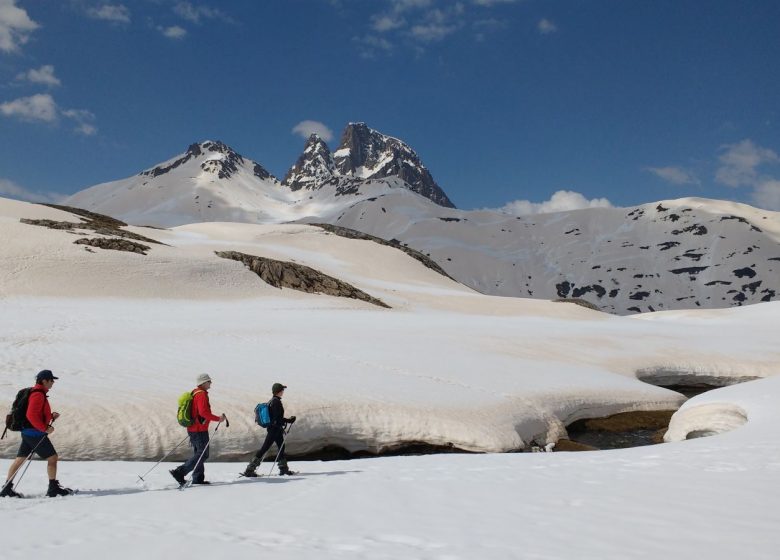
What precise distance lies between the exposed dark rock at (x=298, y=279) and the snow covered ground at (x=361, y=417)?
8.02ft

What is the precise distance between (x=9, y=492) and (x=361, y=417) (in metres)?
10.9

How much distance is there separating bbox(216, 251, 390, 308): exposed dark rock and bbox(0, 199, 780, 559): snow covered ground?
8.02 feet

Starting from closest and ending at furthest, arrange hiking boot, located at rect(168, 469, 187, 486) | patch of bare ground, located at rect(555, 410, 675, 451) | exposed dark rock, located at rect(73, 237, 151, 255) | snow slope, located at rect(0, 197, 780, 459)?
hiking boot, located at rect(168, 469, 187, 486) → snow slope, located at rect(0, 197, 780, 459) → patch of bare ground, located at rect(555, 410, 675, 451) → exposed dark rock, located at rect(73, 237, 151, 255)

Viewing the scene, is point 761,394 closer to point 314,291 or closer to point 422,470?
point 422,470

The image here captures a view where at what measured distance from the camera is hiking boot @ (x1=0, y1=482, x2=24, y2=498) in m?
9.97

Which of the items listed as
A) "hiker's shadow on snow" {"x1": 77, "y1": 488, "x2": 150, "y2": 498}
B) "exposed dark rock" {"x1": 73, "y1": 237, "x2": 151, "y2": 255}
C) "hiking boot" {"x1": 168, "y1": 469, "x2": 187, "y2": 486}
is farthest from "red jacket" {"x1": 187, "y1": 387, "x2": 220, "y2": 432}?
"exposed dark rock" {"x1": 73, "y1": 237, "x2": 151, "y2": 255}

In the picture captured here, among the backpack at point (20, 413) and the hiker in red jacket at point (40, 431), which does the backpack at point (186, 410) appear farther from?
the backpack at point (20, 413)

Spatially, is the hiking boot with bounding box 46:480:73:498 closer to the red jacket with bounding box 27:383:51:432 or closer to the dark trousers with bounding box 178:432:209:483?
the red jacket with bounding box 27:383:51:432

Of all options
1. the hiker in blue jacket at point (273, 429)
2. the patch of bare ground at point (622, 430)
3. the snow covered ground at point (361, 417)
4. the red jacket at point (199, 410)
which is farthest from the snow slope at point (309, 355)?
the red jacket at point (199, 410)

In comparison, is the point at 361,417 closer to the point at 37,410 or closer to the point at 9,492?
the point at 37,410

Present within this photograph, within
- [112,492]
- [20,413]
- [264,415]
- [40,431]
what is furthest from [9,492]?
[264,415]

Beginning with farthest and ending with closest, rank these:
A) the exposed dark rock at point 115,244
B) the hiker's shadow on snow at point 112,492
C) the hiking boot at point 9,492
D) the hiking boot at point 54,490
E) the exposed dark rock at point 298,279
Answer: the exposed dark rock at point 298,279 < the exposed dark rock at point 115,244 < the hiker's shadow on snow at point 112,492 < the hiking boot at point 54,490 < the hiking boot at point 9,492

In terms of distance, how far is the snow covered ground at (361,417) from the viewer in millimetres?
7531

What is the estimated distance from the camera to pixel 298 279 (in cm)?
5400
